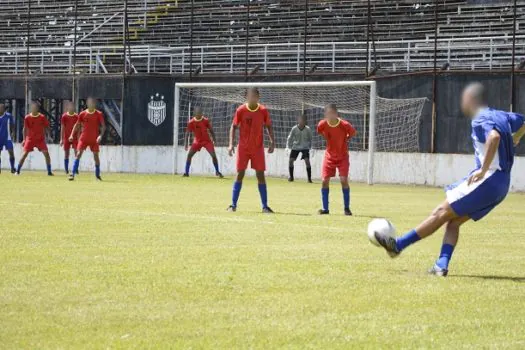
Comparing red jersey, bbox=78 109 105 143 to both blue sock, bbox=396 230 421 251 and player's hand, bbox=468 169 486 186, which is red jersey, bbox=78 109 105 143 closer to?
blue sock, bbox=396 230 421 251

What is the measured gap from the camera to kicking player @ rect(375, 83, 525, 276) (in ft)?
36.7

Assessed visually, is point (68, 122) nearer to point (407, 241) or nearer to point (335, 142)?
point (335, 142)

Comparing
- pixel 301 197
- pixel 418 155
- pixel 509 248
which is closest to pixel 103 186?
pixel 301 197

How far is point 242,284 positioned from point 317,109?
2871 cm

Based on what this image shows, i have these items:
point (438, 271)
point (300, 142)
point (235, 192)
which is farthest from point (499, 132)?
point (300, 142)

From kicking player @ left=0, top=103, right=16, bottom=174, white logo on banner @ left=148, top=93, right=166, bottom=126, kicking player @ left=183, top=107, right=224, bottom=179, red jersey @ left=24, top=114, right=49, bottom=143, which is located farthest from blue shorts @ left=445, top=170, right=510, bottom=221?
white logo on banner @ left=148, top=93, right=166, bottom=126

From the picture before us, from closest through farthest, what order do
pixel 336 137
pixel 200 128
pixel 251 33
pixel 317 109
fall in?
1. pixel 336 137
2. pixel 200 128
3. pixel 317 109
4. pixel 251 33

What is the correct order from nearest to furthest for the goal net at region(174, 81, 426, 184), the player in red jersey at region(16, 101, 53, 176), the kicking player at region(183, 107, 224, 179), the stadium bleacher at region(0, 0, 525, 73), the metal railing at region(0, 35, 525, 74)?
the goal net at region(174, 81, 426, 184) → the player in red jersey at region(16, 101, 53, 176) → the kicking player at region(183, 107, 224, 179) → the metal railing at region(0, 35, 525, 74) → the stadium bleacher at region(0, 0, 525, 73)

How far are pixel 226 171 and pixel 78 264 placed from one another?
28410 mm

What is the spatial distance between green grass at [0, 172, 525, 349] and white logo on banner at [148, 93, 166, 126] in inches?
904

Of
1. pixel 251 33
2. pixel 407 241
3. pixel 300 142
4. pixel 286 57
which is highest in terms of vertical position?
pixel 251 33

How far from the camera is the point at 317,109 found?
127 ft

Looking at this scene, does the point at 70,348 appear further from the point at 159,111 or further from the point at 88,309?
the point at 159,111

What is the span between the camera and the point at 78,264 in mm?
11422
